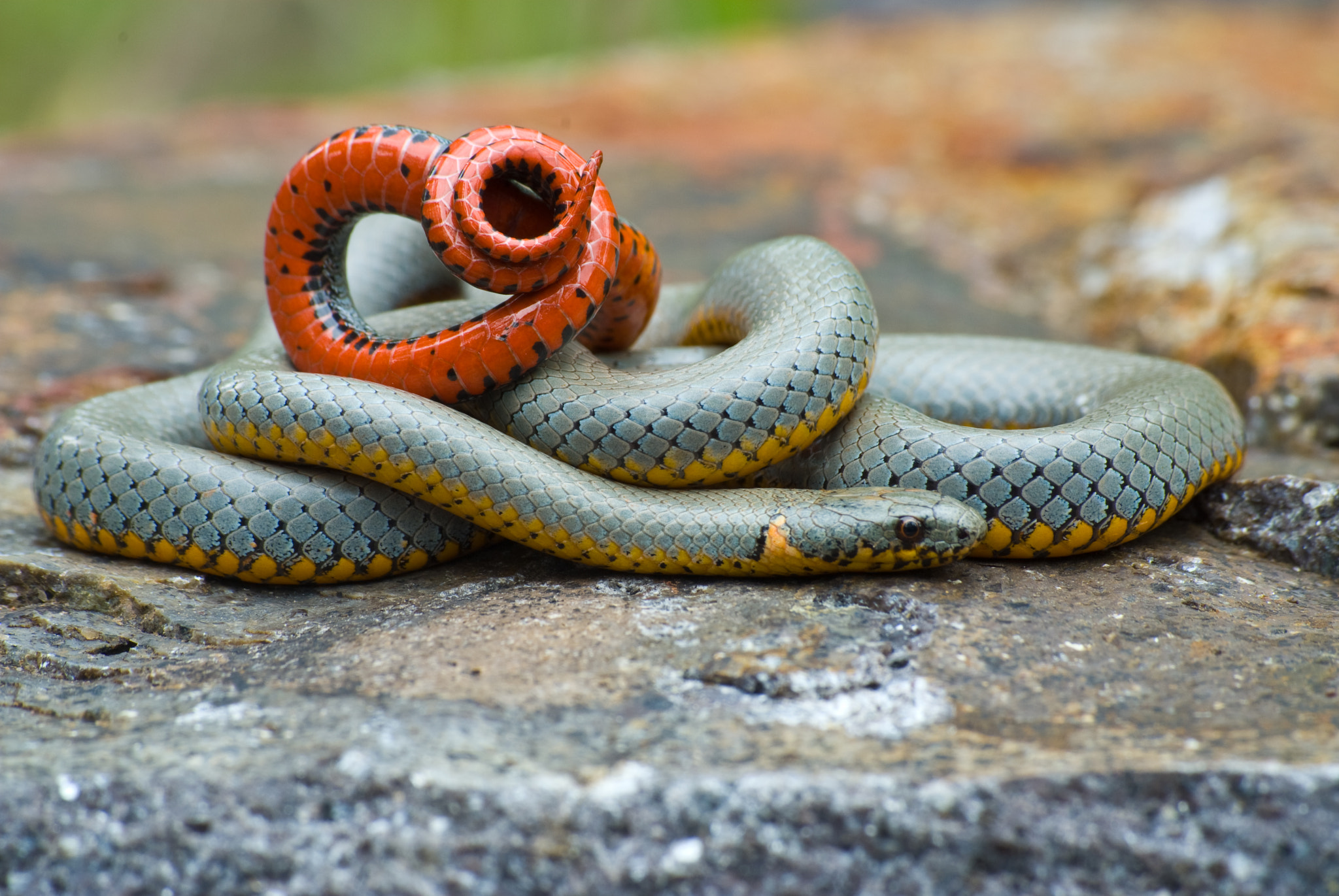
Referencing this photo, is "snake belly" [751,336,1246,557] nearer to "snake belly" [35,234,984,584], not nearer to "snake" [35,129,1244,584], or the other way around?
"snake" [35,129,1244,584]

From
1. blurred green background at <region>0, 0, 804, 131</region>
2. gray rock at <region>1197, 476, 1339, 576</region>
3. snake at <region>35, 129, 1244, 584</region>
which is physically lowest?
gray rock at <region>1197, 476, 1339, 576</region>

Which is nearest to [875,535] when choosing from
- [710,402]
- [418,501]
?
[710,402]

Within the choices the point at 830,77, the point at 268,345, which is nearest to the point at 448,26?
the point at 830,77

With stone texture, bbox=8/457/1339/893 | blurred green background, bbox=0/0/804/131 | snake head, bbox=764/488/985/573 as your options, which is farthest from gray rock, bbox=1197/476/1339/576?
blurred green background, bbox=0/0/804/131

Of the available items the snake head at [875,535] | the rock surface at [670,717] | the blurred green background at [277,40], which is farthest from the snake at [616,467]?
the blurred green background at [277,40]

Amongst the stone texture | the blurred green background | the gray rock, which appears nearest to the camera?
the stone texture

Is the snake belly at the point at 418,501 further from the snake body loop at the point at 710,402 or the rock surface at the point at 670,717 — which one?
the rock surface at the point at 670,717

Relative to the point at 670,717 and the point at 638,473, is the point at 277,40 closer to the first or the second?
the point at 638,473

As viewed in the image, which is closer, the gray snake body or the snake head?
the snake head
